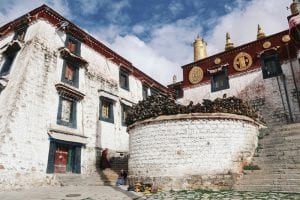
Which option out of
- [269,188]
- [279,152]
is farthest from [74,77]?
[269,188]

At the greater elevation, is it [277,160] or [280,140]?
[280,140]

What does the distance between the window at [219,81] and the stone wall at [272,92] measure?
0.41m

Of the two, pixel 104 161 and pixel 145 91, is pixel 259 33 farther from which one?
pixel 104 161

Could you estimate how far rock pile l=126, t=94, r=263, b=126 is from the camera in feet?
36.2

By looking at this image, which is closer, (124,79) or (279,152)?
(279,152)

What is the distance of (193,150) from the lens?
1041 cm

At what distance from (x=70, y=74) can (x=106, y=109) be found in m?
3.93

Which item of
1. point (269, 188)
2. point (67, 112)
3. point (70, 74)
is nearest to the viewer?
point (269, 188)

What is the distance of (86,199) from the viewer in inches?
322

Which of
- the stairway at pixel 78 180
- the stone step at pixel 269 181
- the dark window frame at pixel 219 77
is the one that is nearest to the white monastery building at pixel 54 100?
the stairway at pixel 78 180

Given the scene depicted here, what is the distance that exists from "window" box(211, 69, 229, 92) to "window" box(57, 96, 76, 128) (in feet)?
42.4

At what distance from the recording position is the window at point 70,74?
54.3 feet

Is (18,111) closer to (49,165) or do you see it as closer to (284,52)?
(49,165)

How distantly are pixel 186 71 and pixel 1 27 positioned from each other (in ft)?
53.7
